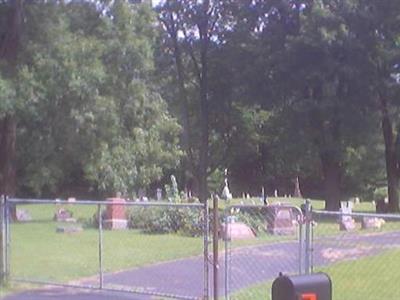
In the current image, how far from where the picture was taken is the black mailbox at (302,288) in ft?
20.7

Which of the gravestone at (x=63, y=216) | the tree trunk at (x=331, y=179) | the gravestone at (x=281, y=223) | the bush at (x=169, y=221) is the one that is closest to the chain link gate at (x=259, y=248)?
the gravestone at (x=281, y=223)

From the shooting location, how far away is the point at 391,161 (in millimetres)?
44094

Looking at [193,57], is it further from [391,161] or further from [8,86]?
[8,86]

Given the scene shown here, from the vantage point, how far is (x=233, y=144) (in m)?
63.2

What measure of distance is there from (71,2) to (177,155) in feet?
58.8

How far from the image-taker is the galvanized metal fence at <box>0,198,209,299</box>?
13.5 metres

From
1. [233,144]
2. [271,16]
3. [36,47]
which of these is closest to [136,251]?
[36,47]

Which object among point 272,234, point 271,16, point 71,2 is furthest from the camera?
point 271,16

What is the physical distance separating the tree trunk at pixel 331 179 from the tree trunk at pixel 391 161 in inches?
98.7

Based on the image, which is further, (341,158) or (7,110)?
(341,158)

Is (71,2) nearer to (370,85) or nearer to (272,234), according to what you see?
(370,85)

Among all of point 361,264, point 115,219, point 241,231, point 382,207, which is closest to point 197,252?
point 241,231

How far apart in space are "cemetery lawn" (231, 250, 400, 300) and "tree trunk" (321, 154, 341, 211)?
25.0 m

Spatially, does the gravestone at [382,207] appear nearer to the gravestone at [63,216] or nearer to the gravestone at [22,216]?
the gravestone at [63,216]
